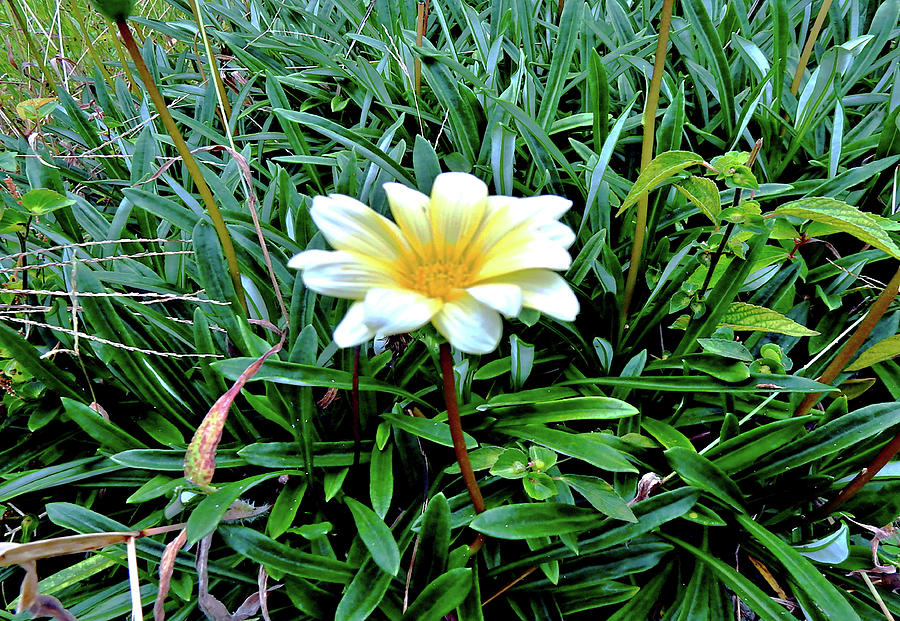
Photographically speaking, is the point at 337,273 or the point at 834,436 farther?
the point at 834,436

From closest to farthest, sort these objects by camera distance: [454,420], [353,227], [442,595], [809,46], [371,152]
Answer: [353,227], [454,420], [442,595], [371,152], [809,46]

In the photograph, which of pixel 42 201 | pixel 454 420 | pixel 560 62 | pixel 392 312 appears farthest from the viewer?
pixel 560 62

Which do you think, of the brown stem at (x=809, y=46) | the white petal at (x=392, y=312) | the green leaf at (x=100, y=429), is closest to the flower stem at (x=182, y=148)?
the green leaf at (x=100, y=429)

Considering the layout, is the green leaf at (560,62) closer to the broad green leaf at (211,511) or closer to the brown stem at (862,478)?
the brown stem at (862,478)

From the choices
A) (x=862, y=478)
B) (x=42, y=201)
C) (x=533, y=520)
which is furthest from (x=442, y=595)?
(x=42, y=201)

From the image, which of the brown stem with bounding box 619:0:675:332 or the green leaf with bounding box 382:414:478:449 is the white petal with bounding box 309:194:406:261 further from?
the brown stem with bounding box 619:0:675:332

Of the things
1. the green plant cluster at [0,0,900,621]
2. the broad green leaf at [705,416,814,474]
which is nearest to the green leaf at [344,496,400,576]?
the green plant cluster at [0,0,900,621]

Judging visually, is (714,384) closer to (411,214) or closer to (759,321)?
(759,321)

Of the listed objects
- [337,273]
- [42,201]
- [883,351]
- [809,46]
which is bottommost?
[883,351]
